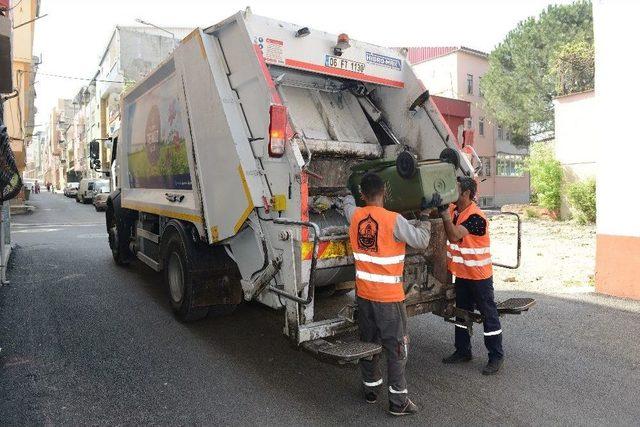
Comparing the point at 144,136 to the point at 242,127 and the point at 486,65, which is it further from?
the point at 486,65

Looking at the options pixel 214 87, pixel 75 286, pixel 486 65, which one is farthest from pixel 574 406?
pixel 486 65

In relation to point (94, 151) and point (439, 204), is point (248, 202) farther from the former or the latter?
point (94, 151)

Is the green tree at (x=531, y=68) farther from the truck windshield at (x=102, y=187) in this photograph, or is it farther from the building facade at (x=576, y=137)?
the truck windshield at (x=102, y=187)

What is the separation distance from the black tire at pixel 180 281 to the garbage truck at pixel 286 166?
0.02 metres

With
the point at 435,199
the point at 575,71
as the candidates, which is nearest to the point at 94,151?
the point at 435,199

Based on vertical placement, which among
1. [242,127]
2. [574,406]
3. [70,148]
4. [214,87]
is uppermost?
[70,148]

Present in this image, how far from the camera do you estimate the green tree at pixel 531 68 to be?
23906mm

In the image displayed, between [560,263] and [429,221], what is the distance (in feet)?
17.3

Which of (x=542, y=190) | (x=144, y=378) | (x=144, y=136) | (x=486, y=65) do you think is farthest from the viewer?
(x=486, y=65)

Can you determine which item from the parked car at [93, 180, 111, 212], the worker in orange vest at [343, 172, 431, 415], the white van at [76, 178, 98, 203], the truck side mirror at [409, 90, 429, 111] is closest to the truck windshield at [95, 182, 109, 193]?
the parked car at [93, 180, 111, 212]

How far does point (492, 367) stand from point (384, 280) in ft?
4.21

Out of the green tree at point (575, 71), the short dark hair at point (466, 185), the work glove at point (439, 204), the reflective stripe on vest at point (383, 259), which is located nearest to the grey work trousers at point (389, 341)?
the reflective stripe on vest at point (383, 259)

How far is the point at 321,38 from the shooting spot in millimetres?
4277

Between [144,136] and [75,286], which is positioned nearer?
[144,136]
